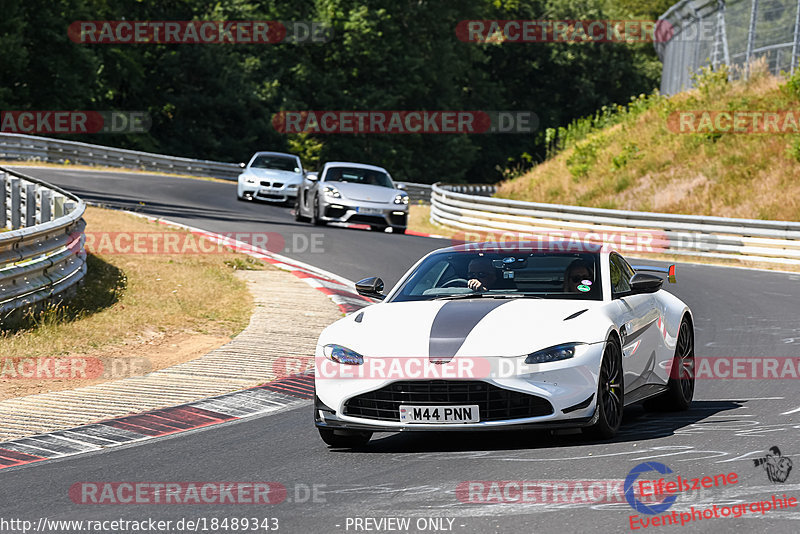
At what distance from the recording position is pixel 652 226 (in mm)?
27047

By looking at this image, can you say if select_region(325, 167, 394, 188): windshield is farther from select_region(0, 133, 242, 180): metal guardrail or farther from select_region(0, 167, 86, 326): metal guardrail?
select_region(0, 133, 242, 180): metal guardrail

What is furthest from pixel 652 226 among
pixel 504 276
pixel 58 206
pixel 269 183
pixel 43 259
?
pixel 504 276

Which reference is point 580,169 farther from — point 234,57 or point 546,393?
point 234,57

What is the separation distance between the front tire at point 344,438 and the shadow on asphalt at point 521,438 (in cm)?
6

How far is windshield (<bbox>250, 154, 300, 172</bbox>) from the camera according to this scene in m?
34.1

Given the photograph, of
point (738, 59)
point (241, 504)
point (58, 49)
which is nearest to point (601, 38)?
point (58, 49)

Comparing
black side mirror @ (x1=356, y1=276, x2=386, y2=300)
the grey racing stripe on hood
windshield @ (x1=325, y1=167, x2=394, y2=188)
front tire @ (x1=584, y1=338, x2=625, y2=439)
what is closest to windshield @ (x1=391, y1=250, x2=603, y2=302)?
black side mirror @ (x1=356, y1=276, x2=386, y2=300)

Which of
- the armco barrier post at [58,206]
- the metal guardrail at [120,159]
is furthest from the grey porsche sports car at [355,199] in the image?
the metal guardrail at [120,159]

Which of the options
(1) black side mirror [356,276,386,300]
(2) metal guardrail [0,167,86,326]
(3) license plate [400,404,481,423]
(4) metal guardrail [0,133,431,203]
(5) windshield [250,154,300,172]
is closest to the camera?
(3) license plate [400,404,481,423]

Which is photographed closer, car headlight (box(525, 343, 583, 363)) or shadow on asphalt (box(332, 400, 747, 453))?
car headlight (box(525, 343, 583, 363))

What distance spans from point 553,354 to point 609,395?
23.5 inches

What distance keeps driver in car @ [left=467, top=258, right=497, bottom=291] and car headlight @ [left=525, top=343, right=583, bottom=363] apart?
1.29m

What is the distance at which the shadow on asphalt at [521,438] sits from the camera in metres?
7.66

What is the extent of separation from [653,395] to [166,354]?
5599mm
